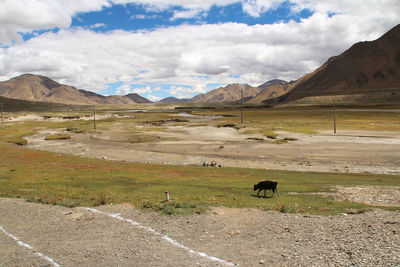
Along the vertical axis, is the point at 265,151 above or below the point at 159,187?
below

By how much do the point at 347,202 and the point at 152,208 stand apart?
12762 mm

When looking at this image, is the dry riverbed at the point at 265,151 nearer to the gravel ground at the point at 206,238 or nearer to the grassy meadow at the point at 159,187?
the grassy meadow at the point at 159,187

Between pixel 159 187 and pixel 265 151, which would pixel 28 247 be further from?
pixel 265 151

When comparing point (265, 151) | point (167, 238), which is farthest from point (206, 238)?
point (265, 151)

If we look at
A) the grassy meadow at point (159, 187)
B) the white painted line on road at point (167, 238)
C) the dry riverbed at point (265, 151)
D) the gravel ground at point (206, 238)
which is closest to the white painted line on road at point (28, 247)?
the gravel ground at point (206, 238)

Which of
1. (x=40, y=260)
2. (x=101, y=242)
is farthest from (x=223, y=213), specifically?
(x=40, y=260)

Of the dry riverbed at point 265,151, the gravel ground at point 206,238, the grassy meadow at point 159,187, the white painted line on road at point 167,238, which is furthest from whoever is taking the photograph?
the dry riverbed at point 265,151

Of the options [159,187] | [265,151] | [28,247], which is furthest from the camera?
[265,151]

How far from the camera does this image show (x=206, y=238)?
1333 cm

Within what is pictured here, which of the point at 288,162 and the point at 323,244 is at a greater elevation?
the point at 323,244

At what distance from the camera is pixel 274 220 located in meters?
15.4

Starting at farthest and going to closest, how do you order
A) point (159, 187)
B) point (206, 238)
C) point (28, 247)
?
point (159, 187) < point (206, 238) < point (28, 247)

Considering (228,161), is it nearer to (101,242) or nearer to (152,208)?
(152,208)

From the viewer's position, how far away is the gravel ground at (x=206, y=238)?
11.1m
